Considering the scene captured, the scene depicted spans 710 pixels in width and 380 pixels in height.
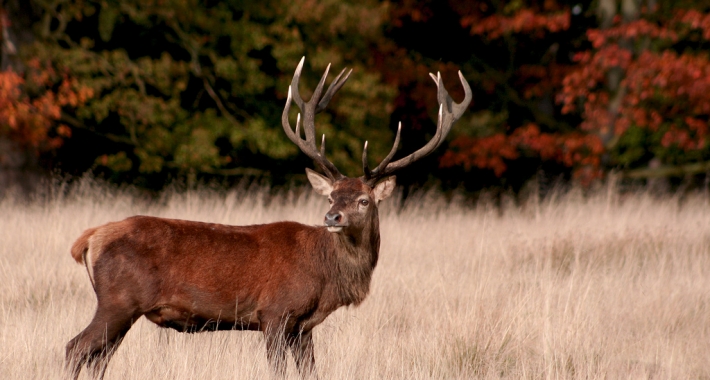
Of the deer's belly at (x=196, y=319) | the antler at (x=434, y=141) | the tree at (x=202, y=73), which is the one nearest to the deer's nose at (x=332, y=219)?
the antler at (x=434, y=141)

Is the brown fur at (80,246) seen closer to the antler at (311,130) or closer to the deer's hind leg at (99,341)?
the deer's hind leg at (99,341)

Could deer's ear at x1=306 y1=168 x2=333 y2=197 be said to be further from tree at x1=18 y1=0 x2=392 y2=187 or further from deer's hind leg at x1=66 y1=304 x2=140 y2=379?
tree at x1=18 y1=0 x2=392 y2=187

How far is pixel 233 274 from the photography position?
16.3 ft

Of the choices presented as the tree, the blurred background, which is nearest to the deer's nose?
the blurred background

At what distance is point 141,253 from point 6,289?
6.47 feet

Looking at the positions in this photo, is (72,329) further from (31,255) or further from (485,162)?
(485,162)

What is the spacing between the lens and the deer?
4.66m

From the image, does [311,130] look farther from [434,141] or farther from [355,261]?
[355,261]

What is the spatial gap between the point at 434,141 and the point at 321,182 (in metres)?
0.84

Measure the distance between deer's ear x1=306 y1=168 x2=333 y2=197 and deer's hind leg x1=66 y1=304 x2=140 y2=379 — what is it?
5.03 feet

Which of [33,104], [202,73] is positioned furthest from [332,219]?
[202,73]

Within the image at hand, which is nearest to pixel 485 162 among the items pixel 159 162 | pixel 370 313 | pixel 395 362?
pixel 159 162

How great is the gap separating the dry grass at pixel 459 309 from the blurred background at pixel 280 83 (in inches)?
143

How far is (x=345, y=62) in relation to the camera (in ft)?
46.2
